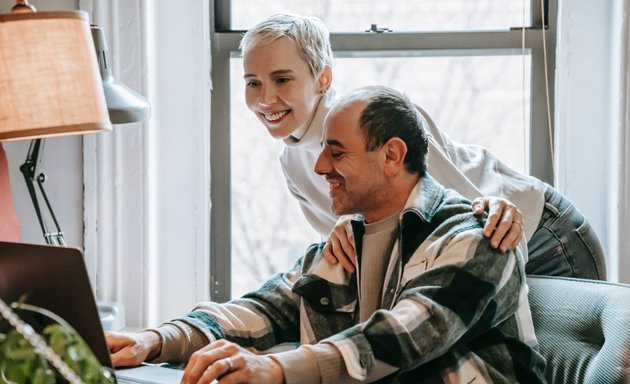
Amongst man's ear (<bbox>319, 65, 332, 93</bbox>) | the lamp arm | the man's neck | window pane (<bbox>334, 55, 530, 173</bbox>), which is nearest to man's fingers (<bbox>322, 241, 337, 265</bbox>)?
the man's neck

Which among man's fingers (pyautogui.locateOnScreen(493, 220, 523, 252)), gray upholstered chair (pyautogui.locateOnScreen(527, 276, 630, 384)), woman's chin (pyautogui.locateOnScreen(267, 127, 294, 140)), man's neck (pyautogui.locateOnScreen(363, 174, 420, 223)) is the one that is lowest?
gray upholstered chair (pyautogui.locateOnScreen(527, 276, 630, 384))

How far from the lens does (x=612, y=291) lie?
67.4 inches

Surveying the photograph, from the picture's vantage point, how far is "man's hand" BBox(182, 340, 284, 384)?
4.24 ft

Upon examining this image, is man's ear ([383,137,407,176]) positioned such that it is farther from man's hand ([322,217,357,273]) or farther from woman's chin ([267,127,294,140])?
woman's chin ([267,127,294,140])

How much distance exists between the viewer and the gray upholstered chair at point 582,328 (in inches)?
61.7

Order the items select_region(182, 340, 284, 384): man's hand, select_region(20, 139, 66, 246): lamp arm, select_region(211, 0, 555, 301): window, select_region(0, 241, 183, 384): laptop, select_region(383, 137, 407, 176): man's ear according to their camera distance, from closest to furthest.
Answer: select_region(0, 241, 183, 384): laptop < select_region(182, 340, 284, 384): man's hand < select_region(383, 137, 407, 176): man's ear < select_region(20, 139, 66, 246): lamp arm < select_region(211, 0, 555, 301): window

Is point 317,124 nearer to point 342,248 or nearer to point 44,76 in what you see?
point 342,248

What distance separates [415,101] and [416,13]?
257 millimetres

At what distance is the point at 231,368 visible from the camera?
130cm

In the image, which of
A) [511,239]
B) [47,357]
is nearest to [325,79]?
[511,239]

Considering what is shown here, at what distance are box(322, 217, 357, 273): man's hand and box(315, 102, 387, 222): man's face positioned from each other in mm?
68

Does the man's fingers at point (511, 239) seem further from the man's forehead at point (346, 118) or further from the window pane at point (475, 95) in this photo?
the window pane at point (475, 95)

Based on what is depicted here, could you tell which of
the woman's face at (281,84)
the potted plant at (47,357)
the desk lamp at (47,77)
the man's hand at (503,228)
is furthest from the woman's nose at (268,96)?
the potted plant at (47,357)

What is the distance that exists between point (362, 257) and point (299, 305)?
0.50 feet
